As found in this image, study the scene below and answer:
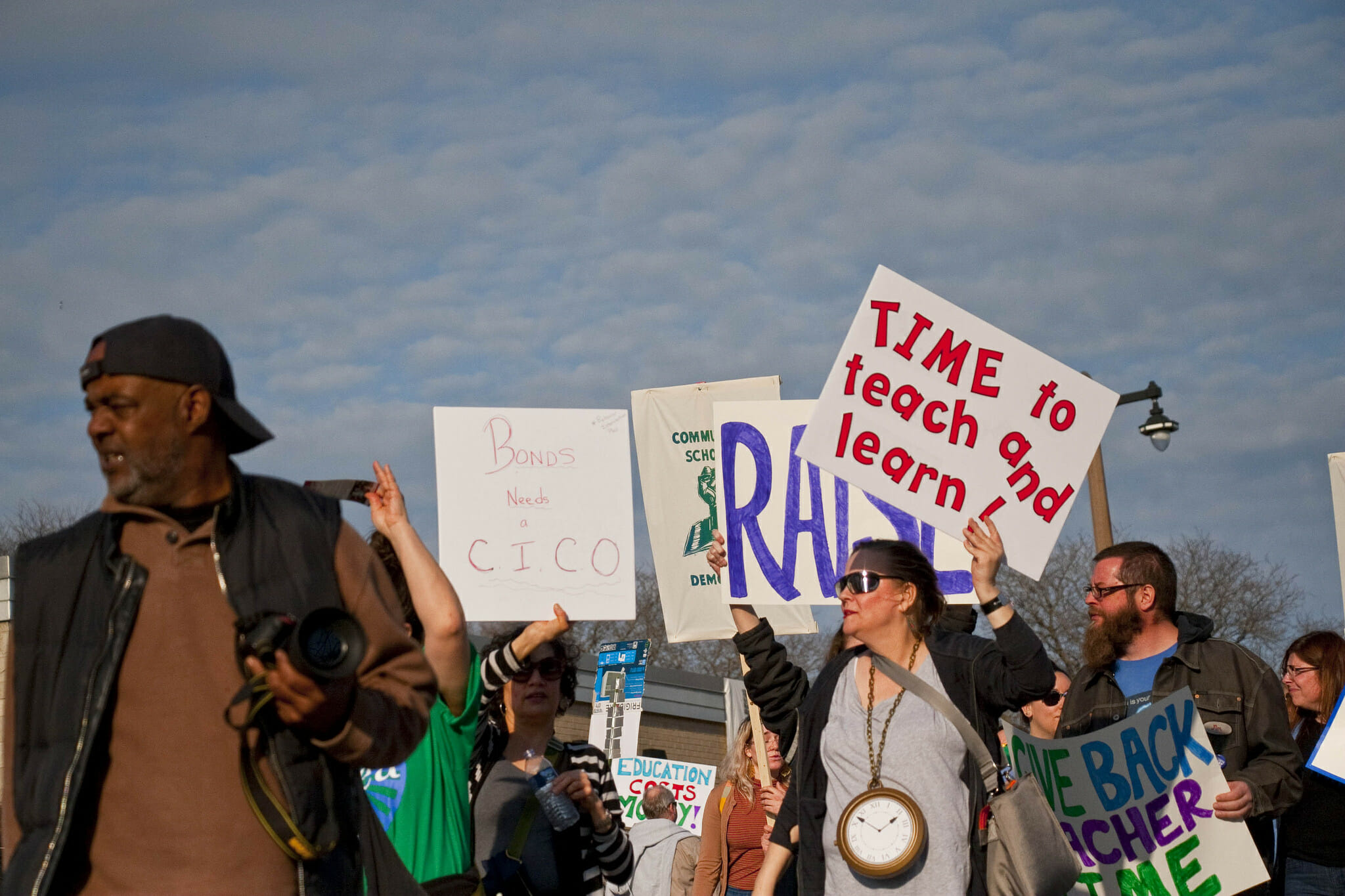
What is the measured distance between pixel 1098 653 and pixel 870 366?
1480 mm

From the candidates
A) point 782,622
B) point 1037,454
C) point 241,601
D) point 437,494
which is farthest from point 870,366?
point 241,601

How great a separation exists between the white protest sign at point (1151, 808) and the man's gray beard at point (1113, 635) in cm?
42

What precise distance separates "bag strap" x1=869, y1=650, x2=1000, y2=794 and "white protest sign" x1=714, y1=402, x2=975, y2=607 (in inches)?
98.3

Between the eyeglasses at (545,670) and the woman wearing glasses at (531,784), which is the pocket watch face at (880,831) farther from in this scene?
the eyeglasses at (545,670)

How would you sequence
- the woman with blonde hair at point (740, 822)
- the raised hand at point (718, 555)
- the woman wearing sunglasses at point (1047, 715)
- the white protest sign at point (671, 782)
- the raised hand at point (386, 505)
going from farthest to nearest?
the white protest sign at point (671, 782) < the woman with blonde hair at point (740, 822) < the woman wearing sunglasses at point (1047, 715) < the raised hand at point (718, 555) < the raised hand at point (386, 505)

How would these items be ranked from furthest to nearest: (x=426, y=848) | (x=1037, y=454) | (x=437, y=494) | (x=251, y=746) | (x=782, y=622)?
(x=782, y=622) < (x=437, y=494) < (x=1037, y=454) < (x=426, y=848) < (x=251, y=746)

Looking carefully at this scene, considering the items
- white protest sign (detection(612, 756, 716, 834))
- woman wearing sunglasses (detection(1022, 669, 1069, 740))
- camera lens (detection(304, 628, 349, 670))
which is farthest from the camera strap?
white protest sign (detection(612, 756, 716, 834))

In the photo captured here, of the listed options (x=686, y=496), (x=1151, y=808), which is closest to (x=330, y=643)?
(x=1151, y=808)

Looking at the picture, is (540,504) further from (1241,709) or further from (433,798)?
(1241,709)

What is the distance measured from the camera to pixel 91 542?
2645mm

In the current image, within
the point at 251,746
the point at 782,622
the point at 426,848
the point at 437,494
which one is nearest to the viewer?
the point at 251,746

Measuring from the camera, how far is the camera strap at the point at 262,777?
8.11 feet

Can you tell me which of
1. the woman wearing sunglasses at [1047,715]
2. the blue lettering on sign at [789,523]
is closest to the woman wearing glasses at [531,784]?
the blue lettering on sign at [789,523]

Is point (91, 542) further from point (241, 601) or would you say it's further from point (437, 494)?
point (437, 494)
